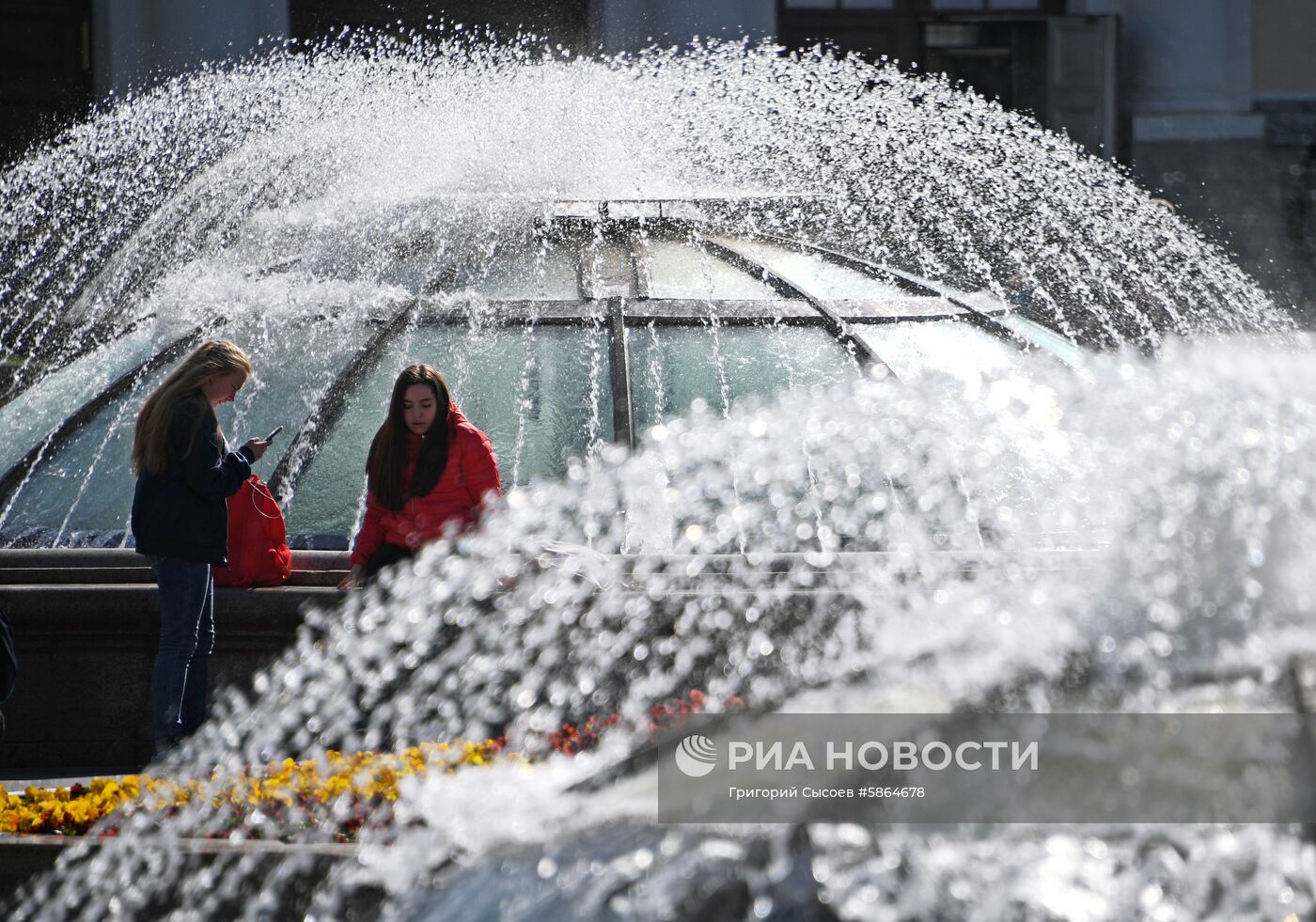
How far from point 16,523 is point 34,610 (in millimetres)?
1420

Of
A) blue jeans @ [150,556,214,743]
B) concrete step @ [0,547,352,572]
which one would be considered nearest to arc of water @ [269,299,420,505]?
concrete step @ [0,547,352,572]

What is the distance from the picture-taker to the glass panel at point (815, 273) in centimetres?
761

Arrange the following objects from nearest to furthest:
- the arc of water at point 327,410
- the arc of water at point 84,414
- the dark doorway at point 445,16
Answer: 1. the arc of water at point 327,410
2. the arc of water at point 84,414
3. the dark doorway at point 445,16

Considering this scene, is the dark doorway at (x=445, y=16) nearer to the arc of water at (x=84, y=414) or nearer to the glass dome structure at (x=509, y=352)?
the glass dome structure at (x=509, y=352)

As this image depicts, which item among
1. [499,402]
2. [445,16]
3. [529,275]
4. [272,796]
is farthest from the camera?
[445,16]

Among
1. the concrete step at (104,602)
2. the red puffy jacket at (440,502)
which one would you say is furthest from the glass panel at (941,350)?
the concrete step at (104,602)

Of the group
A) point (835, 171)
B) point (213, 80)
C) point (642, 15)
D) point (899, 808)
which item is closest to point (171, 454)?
point (899, 808)

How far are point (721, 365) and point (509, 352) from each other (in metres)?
0.96

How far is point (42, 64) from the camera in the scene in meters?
15.4

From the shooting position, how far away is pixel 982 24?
56.8ft

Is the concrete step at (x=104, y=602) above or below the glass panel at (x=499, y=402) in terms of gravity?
below

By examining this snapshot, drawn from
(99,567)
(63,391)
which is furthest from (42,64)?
(99,567)

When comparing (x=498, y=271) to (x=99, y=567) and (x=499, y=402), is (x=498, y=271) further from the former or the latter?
(x=99, y=567)

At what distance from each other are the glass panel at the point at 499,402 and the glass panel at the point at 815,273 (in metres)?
1.26
